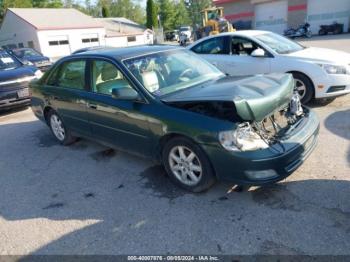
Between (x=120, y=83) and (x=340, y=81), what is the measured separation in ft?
13.6

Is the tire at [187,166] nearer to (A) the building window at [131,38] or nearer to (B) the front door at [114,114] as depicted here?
(B) the front door at [114,114]

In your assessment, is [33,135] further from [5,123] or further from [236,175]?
[236,175]

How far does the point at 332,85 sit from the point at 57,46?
34.2 metres

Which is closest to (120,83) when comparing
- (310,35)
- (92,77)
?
(92,77)

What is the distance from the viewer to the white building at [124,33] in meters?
43.3

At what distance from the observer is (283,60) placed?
20.8 feet

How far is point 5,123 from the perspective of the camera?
7641 mm

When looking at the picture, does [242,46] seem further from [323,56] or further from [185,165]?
[185,165]

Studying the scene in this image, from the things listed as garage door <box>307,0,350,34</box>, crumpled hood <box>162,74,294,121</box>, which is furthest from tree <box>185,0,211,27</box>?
crumpled hood <box>162,74,294,121</box>

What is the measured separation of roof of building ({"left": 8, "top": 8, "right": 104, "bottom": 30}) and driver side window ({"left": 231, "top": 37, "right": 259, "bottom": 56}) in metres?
31.2

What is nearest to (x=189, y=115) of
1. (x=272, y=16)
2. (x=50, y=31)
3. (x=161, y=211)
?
(x=161, y=211)

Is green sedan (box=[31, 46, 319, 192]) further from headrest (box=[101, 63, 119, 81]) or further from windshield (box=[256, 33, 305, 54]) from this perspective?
windshield (box=[256, 33, 305, 54])

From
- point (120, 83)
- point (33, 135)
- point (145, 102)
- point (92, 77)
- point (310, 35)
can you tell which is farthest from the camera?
point (310, 35)

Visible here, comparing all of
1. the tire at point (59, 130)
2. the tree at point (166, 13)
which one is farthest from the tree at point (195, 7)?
the tire at point (59, 130)
